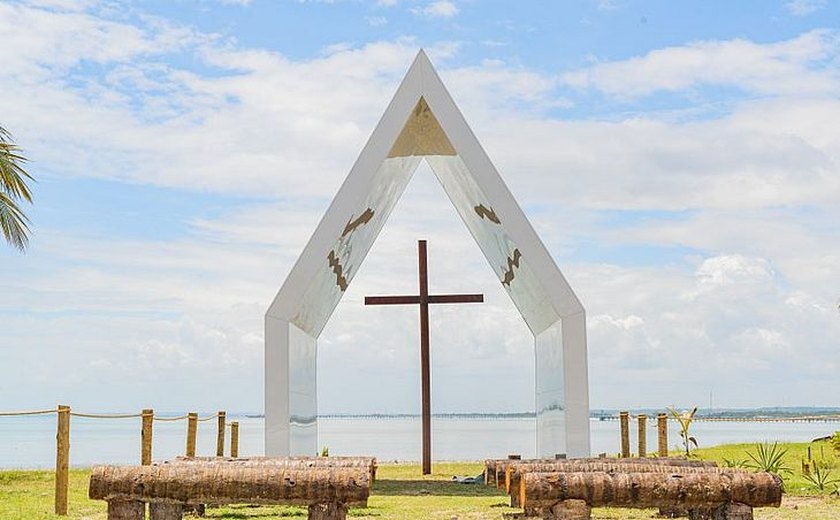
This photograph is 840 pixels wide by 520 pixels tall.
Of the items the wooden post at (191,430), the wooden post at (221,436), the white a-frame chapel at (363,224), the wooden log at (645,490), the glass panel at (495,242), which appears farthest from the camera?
the wooden post at (221,436)

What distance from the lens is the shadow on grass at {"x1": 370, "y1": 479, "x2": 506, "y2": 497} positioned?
11930 mm

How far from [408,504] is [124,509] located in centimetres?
442

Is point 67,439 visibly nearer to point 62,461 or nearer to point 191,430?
point 62,461

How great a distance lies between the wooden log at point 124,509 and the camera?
670 cm

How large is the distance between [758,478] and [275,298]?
5.60 metres

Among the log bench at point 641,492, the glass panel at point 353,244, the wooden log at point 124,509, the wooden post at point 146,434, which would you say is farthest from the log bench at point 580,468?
the wooden post at point 146,434

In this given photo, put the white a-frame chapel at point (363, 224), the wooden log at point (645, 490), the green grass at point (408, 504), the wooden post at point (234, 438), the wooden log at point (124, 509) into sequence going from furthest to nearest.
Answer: the wooden post at point (234, 438), the white a-frame chapel at point (363, 224), the green grass at point (408, 504), the wooden log at point (124, 509), the wooden log at point (645, 490)

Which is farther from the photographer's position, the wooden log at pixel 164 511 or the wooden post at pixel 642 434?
the wooden post at pixel 642 434

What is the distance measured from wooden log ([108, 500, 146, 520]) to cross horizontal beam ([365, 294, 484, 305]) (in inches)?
347

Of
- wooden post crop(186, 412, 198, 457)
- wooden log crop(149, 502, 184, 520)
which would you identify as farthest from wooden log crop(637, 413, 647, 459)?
wooden log crop(149, 502, 184, 520)

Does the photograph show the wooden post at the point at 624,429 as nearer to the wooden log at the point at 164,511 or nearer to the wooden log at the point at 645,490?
the wooden log at the point at 645,490

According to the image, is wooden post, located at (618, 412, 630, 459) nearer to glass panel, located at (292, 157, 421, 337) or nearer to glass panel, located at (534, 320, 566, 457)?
glass panel, located at (534, 320, 566, 457)

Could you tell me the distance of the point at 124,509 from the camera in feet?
22.0

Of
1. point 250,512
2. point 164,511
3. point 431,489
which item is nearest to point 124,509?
point 164,511
